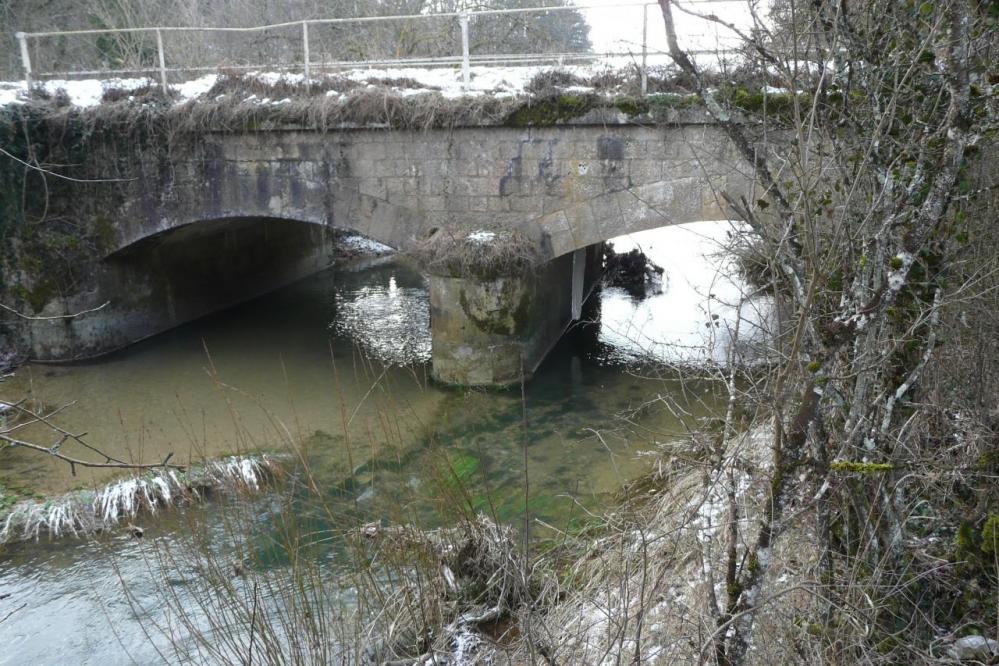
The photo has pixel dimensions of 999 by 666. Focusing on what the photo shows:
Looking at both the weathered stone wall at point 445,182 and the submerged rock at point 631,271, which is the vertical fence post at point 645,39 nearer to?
the weathered stone wall at point 445,182

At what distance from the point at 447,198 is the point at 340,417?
2475 millimetres

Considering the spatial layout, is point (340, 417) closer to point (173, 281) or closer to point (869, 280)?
point (173, 281)

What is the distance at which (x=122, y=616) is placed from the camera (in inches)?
175

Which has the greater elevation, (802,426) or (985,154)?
(985,154)

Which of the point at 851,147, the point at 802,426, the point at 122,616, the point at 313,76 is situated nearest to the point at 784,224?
the point at 851,147

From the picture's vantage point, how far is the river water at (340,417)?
172 inches

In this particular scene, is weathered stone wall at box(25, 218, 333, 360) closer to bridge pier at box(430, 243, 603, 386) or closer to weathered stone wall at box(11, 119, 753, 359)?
weathered stone wall at box(11, 119, 753, 359)

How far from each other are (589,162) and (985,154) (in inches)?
159

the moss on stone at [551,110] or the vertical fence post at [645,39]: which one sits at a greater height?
the vertical fence post at [645,39]

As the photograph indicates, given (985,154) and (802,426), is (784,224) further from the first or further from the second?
(985,154)

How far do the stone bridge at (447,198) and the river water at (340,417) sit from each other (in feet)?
1.63

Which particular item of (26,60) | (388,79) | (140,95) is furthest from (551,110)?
(26,60)

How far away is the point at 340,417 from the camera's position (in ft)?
24.5

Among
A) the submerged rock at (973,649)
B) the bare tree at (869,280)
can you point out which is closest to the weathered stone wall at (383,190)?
the bare tree at (869,280)
